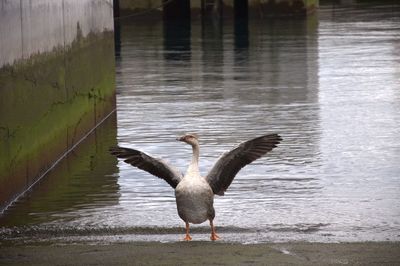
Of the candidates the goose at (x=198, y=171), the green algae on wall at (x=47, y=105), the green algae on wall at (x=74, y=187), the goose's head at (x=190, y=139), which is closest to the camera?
the goose at (x=198, y=171)

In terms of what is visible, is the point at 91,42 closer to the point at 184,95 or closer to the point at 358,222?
the point at 184,95

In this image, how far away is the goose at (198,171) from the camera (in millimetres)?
10023

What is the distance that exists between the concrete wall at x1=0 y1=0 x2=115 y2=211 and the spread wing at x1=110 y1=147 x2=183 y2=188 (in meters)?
2.00

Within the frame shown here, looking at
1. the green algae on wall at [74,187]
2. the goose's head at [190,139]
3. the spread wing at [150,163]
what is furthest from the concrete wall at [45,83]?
the goose's head at [190,139]

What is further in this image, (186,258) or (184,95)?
(184,95)

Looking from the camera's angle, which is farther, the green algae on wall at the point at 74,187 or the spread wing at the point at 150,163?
the green algae on wall at the point at 74,187

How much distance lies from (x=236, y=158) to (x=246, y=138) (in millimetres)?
6400

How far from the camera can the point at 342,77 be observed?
2495 cm

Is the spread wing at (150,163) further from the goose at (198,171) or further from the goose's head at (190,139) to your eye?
the goose's head at (190,139)

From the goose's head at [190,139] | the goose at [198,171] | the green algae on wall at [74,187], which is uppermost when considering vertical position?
the goose's head at [190,139]

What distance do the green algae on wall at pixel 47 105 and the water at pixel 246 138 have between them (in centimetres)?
26

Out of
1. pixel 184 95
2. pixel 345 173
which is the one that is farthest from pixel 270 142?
pixel 184 95

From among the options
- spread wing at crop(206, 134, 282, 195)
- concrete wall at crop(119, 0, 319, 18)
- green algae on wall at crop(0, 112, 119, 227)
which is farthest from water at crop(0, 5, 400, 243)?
concrete wall at crop(119, 0, 319, 18)

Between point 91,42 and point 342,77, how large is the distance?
310 inches
